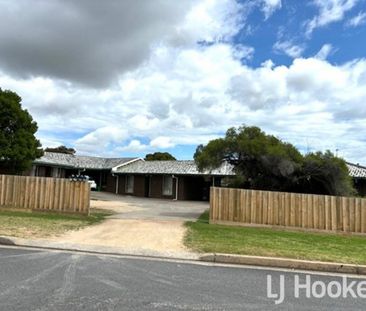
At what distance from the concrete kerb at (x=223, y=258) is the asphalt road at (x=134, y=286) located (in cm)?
64

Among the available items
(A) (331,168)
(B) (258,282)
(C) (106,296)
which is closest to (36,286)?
(C) (106,296)

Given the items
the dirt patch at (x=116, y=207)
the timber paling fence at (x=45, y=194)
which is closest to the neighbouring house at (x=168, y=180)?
the dirt patch at (x=116, y=207)

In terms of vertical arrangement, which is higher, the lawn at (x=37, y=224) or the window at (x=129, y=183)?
the window at (x=129, y=183)

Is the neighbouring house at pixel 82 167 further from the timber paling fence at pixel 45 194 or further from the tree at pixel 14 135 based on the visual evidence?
the timber paling fence at pixel 45 194

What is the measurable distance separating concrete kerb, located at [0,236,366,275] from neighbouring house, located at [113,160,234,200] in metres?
28.0

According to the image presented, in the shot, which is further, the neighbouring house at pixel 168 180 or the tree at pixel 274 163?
the neighbouring house at pixel 168 180

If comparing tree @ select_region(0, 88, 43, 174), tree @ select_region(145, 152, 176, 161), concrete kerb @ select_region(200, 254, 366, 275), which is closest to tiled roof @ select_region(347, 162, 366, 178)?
tree @ select_region(0, 88, 43, 174)

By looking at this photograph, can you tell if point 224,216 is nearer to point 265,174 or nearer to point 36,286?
point 265,174

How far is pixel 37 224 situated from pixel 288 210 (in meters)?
9.51

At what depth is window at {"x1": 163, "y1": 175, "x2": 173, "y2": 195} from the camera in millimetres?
42781

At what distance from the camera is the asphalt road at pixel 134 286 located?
6.31 meters

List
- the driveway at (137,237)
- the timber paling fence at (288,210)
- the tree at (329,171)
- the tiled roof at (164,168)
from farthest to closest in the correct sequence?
the tiled roof at (164,168), the tree at (329,171), the timber paling fence at (288,210), the driveway at (137,237)

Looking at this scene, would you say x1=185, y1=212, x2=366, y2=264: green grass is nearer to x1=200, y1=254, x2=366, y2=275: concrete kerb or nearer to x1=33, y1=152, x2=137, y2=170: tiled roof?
x1=200, y1=254, x2=366, y2=275: concrete kerb

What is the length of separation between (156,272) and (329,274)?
12.1 ft
